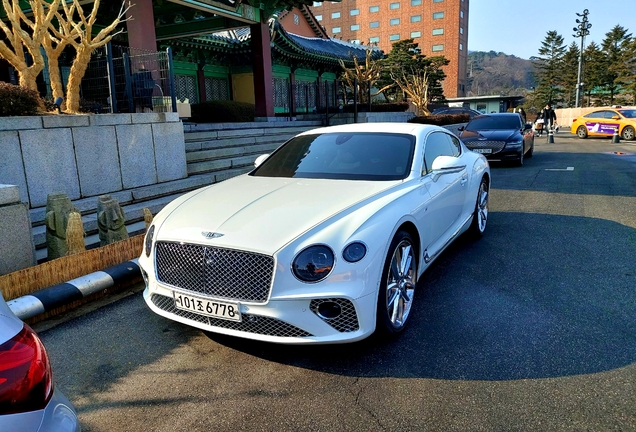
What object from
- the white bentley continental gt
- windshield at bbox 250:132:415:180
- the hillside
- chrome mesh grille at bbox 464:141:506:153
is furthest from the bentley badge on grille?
the hillside

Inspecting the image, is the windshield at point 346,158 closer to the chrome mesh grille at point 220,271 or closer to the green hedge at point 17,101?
the chrome mesh grille at point 220,271

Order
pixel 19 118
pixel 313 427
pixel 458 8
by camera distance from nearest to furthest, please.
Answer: pixel 313 427, pixel 19 118, pixel 458 8

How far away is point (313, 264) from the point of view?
114 inches

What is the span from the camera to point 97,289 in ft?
14.0

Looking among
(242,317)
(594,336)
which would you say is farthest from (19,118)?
(594,336)

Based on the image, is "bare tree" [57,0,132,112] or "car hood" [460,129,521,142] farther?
"car hood" [460,129,521,142]

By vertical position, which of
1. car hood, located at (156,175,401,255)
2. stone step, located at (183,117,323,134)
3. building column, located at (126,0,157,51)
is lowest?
car hood, located at (156,175,401,255)

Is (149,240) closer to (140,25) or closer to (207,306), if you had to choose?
(207,306)

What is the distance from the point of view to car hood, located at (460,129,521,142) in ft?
43.5

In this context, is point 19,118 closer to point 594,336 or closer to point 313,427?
point 313,427

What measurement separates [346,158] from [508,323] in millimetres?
2006

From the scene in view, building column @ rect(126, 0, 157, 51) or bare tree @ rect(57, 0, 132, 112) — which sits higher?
building column @ rect(126, 0, 157, 51)

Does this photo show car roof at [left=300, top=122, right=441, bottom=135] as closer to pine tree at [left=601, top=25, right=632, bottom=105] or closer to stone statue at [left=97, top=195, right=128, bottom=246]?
stone statue at [left=97, top=195, right=128, bottom=246]

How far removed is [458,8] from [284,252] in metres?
84.6
